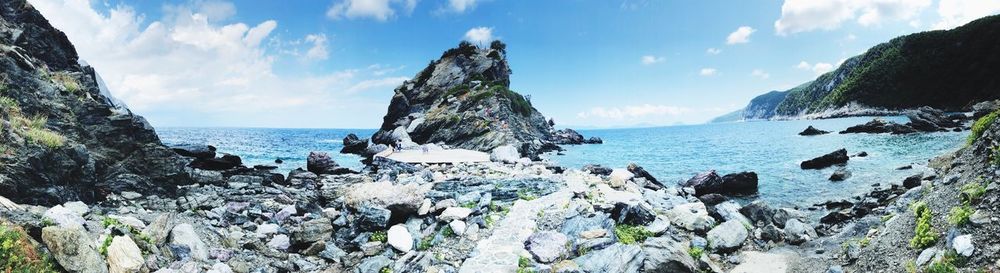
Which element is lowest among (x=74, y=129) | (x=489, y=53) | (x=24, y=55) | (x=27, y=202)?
(x=27, y=202)

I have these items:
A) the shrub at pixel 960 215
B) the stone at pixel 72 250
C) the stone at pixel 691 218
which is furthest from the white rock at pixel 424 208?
the shrub at pixel 960 215

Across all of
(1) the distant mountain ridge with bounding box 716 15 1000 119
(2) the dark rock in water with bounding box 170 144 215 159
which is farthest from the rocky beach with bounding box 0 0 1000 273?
(1) the distant mountain ridge with bounding box 716 15 1000 119

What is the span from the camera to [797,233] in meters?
14.1

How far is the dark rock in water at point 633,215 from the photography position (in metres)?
14.9

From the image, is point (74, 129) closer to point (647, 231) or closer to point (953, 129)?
point (647, 231)

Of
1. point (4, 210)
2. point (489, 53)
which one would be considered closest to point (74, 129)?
Result: point (4, 210)

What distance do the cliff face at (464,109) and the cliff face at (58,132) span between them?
3849cm

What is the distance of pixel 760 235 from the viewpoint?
14.5 meters

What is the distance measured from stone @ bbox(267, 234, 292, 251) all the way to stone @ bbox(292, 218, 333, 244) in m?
0.39

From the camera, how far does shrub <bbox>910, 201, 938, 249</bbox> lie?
344 inches

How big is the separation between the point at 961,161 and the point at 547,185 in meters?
13.6

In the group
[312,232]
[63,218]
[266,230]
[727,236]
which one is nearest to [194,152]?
[266,230]

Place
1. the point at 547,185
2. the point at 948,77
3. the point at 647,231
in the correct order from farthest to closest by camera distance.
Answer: the point at 948,77 → the point at 547,185 → the point at 647,231

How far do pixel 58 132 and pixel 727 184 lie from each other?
106 feet
